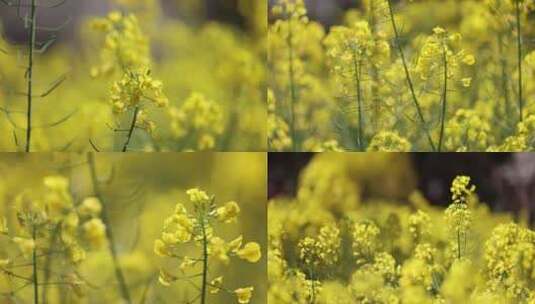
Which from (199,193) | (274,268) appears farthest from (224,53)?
(274,268)

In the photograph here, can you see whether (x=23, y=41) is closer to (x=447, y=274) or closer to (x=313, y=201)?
(x=313, y=201)

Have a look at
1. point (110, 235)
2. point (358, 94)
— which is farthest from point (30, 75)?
point (358, 94)

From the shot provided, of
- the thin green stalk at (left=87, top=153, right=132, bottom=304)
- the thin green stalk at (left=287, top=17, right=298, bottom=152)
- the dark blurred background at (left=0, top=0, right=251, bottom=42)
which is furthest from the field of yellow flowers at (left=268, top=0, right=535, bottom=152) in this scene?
the thin green stalk at (left=87, top=153, right=132, bottom=304)

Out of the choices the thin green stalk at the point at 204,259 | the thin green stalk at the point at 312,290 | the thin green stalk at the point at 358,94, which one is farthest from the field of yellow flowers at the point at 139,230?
the thin green stalk at the point at 358,94

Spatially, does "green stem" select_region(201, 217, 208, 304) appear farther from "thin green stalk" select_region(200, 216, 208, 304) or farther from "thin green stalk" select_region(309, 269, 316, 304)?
"thin green stalk" select_region(309, 269, 316, 304)

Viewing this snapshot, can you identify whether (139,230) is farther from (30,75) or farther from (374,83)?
(374,83)

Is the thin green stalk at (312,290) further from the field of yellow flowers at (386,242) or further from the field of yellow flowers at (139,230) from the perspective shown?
the field of yellow flowers at (139,230)
